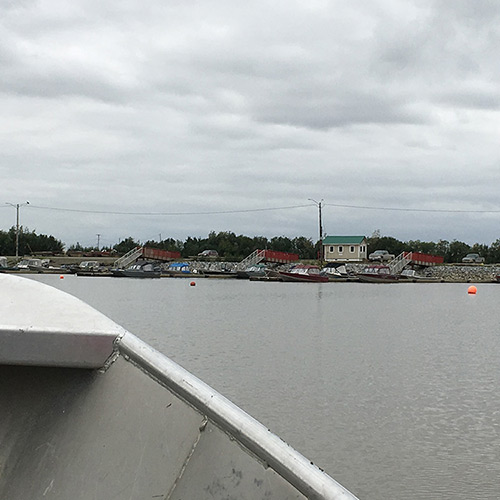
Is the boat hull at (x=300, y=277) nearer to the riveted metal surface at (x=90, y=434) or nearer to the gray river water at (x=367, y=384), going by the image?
the gray river water at (x=367, y=384)

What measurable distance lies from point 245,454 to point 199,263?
83.5m

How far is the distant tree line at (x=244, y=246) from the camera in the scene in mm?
95688

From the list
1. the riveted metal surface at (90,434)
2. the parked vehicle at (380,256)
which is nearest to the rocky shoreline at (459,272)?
the parked vehicle at (380,256)

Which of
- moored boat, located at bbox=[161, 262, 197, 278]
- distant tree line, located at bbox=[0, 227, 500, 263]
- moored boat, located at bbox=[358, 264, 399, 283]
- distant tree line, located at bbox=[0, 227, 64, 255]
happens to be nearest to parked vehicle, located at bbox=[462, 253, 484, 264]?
distant tree line, located at bbox=[0, 227, 500, 263]

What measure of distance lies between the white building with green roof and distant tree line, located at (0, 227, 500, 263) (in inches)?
398

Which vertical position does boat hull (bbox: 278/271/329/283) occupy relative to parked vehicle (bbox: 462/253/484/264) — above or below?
below

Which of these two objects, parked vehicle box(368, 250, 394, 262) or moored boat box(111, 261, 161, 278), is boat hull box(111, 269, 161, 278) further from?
parked vehicle box(368, 250, 394, 262)

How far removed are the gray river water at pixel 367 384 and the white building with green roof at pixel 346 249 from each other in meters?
60.7

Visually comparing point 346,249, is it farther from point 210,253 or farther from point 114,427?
point 114,427

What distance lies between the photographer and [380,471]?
7230 millimetres

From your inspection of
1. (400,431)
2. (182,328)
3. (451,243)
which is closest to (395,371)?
(400,431)

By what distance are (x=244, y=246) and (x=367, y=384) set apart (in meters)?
86.5

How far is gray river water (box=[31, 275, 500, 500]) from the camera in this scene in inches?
287

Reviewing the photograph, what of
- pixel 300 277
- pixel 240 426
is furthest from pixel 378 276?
pixel 240 426
